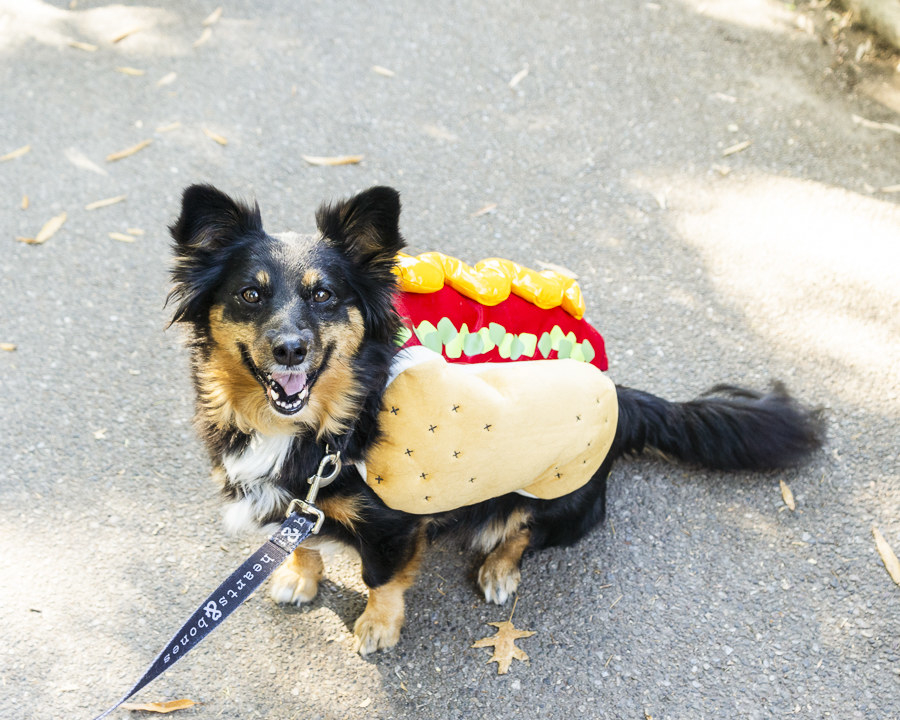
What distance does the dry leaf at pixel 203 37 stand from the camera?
19.0 ft

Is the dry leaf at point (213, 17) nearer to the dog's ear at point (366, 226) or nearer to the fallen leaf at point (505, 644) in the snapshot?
the dog's ear at point (366, 226)

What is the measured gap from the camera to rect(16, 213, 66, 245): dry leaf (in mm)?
4414

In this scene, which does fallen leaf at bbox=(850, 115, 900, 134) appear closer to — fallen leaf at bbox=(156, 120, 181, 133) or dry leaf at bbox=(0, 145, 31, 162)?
fallen leaf at bbox=(156, 120, 181, 133)

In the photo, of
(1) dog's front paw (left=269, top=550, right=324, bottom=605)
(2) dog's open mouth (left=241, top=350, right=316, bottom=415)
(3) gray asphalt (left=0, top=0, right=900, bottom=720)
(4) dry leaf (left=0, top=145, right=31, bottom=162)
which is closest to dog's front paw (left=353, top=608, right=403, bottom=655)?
(3) gray asphalt (left=0, top=0, right=900, bottom=720)

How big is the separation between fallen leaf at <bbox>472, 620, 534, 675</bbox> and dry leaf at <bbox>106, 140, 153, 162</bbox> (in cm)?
383

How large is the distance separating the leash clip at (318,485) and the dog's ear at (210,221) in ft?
2.58

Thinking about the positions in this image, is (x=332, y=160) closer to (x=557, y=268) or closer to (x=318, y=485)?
(x=557, y=268)

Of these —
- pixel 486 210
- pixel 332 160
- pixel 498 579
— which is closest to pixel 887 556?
pixel 498 579

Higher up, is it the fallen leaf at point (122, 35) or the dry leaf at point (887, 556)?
the fallen leaf at point (122, 35)

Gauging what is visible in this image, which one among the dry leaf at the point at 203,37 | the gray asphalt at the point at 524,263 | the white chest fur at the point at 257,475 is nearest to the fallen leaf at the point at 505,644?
the gray asphalt at the point at 524,263

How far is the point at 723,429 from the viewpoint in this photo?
3.25 m

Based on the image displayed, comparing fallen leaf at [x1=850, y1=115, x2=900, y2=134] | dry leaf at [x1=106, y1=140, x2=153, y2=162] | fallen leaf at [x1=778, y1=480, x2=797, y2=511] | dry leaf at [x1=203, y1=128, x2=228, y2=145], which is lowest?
dry leaf at [x1=106, y1=140, x2=153, y2=162]

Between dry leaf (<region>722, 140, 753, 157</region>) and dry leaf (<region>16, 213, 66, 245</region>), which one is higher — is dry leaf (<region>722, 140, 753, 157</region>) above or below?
above

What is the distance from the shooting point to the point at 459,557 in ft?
10.7
